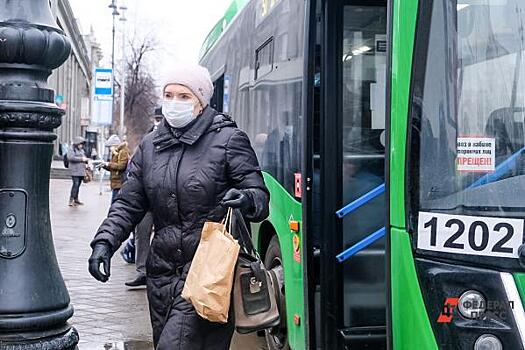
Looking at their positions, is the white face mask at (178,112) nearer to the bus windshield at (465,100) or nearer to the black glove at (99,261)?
the black glove at (99,261)

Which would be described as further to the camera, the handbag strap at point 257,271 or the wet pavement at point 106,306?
the wet pavement at point 106,306

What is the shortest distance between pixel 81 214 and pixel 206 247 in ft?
45.5

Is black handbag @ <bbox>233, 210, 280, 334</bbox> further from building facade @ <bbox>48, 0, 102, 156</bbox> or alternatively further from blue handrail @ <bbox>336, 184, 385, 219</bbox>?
building facade @ <bbox>48, 0, 102, 156</bbox>

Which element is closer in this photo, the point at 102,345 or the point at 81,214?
the point at 102,345

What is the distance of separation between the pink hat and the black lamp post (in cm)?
58

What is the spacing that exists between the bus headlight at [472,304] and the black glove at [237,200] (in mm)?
1042

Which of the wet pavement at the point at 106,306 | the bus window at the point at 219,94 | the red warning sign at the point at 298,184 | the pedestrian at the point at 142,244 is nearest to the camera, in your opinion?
the red warning sign at the point at 298,184

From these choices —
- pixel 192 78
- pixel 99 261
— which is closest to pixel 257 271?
pixel 99 261

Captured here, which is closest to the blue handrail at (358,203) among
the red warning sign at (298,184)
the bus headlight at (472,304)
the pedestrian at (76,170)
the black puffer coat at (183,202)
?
the red warning sign at (298,184)

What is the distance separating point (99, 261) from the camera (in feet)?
11.7

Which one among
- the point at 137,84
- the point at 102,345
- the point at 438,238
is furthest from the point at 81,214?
the point at 137,84

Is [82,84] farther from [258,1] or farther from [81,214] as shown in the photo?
[258,1]

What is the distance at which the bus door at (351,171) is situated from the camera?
4.46 meters

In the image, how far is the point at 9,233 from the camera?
369 cm
